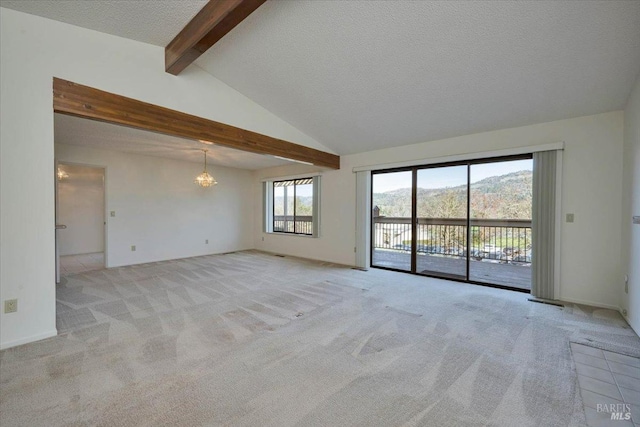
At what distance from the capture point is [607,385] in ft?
6.17

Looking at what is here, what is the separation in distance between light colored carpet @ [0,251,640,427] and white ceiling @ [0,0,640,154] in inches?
101

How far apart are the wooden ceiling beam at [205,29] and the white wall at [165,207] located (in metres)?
3.42

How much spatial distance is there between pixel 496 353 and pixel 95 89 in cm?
461

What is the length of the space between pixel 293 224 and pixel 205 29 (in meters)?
5.14

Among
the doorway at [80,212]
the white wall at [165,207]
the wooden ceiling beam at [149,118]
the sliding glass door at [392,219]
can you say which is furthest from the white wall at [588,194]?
the doorway at [80,212]

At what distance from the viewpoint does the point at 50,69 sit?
2.58 m

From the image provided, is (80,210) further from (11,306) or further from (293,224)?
(11,306)

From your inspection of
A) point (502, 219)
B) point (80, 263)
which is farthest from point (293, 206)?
point (80, 263)

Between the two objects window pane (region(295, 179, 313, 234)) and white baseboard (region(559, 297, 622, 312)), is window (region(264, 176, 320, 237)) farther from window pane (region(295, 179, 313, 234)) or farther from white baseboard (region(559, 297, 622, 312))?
white baseboard (region(559, 297, 622, 312))

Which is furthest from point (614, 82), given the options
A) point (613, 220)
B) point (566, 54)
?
point (613, 220)

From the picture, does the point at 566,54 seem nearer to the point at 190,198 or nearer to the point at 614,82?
the point at 614,82

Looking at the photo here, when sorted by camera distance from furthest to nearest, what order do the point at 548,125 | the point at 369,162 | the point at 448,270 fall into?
the point at 369,162 → the point at 448,270 → the point at 548,125

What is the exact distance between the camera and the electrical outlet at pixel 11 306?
93.3 inches

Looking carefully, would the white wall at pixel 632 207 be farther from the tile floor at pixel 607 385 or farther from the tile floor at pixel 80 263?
the tile floor at pixel 80 263
